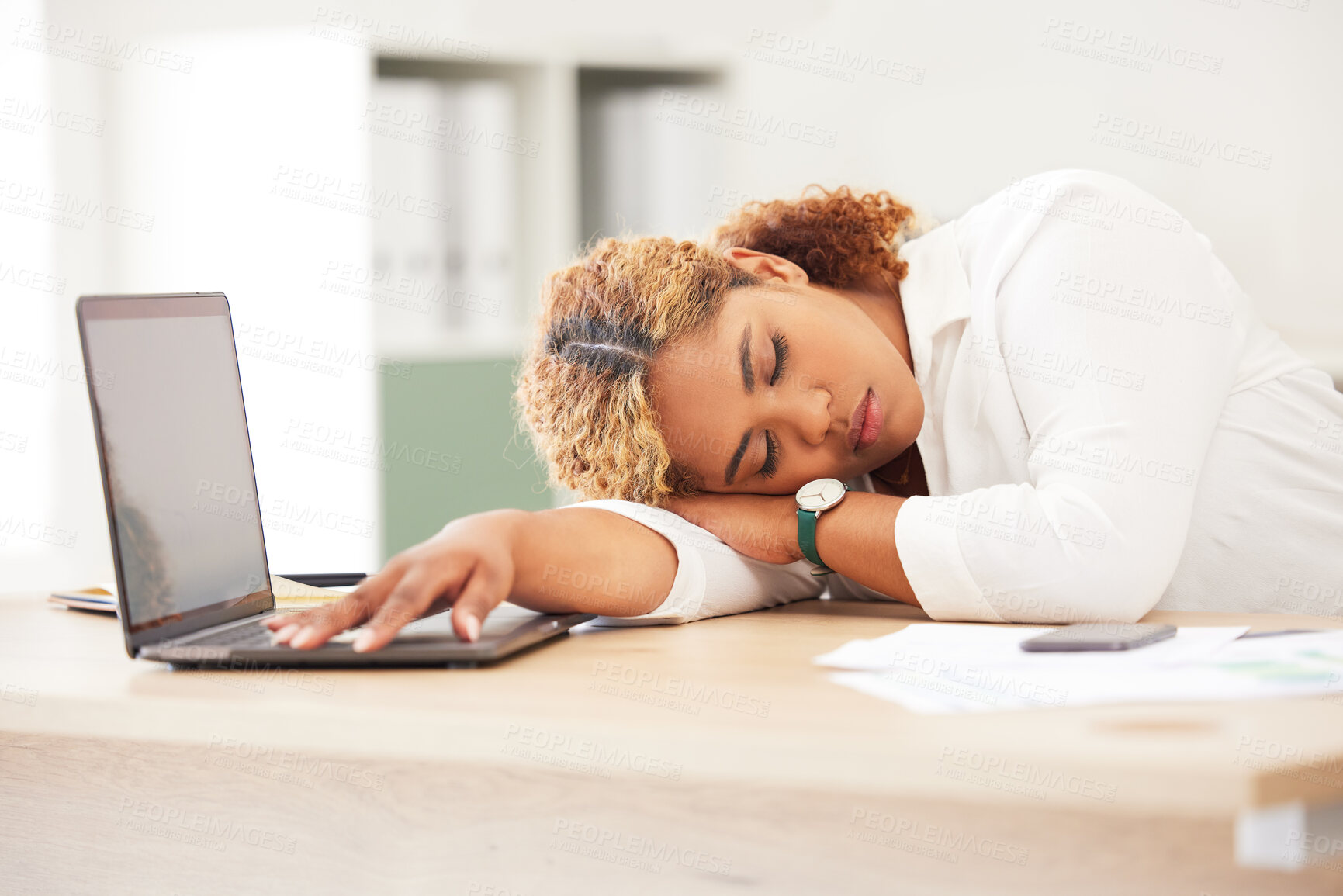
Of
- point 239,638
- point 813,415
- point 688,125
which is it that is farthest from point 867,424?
point 688,125

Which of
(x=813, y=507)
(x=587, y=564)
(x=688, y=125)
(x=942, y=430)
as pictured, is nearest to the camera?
(x=587, y=564)

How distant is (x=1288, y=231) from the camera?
2.22 meters

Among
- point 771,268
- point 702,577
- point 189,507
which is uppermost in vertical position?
point 771,268

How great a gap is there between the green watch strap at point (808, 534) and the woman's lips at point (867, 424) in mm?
119

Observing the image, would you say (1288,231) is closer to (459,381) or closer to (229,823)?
(459,381)

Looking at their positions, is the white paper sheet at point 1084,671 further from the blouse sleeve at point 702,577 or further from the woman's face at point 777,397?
the woman's face at point 777,397

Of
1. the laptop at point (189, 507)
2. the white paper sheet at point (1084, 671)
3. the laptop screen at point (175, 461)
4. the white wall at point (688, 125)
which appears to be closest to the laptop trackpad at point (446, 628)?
the laptop at point (189, 507)

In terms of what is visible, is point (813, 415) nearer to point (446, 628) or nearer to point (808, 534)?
point (808, 534)

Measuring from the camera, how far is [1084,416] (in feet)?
3.04

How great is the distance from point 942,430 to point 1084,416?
23cm

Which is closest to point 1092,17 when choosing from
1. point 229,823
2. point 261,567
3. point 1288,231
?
point 1288,231

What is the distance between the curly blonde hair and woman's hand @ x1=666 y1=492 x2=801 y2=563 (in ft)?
0.10

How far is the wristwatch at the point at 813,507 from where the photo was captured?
0.98 m

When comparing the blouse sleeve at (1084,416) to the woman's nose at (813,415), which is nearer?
the blouse sleeve at (1084,416)
